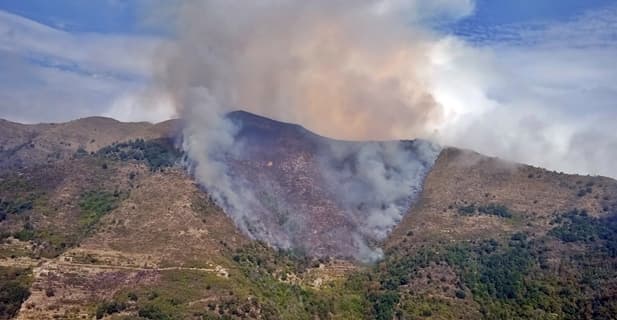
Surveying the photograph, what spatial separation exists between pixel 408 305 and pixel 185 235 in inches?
2104

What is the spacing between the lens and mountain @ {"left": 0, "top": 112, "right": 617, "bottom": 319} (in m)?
130

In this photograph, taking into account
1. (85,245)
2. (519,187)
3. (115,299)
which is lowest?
(115,299)

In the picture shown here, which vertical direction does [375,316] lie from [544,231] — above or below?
below

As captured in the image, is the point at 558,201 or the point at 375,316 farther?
the point at 558,201

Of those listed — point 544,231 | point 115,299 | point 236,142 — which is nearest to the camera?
point 115,299

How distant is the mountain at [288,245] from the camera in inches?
5123

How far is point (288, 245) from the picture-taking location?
16912 centimetres

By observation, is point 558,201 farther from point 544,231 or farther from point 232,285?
point 232,285

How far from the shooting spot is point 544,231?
561ft

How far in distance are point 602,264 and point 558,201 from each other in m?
32.8

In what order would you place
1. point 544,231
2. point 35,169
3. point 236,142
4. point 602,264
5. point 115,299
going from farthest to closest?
1. point 236,142
2. point 35,169
3. point 544,231
4. point 602,264
5. point 115,299

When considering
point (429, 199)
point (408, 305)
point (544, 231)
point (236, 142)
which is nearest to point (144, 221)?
point (236, 142)

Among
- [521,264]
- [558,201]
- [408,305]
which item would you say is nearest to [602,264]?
[521,264]

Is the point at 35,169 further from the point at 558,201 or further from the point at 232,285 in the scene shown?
the point at 558,201
